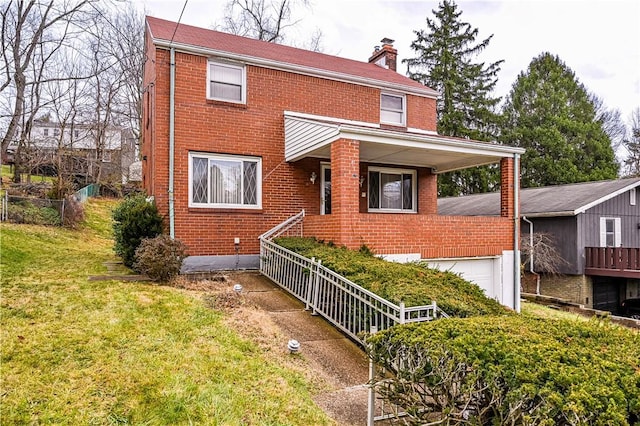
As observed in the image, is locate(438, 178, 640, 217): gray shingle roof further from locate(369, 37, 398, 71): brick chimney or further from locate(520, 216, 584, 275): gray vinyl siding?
locate(369, 37, 398, 71): brick chimney

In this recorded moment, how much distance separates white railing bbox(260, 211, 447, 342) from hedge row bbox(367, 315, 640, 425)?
140cm

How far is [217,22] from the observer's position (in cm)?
2925

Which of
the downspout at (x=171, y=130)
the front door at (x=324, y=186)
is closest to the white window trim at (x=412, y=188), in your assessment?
the front door at (x=324, y=186)

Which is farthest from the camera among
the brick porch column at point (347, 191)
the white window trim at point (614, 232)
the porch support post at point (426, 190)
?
the white window trim at point (614, 232)

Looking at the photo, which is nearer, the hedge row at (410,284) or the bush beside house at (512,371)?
the bush beside house at (512,371)

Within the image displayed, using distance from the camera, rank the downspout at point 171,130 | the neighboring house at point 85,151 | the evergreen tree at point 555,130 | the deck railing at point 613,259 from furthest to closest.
A: the evergreen tree at point 555,130 → the neighboring house at point 85,151 → the deck railing at point 613,259 → the downspout at point 171,130

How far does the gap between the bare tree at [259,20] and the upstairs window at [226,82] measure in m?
18.4

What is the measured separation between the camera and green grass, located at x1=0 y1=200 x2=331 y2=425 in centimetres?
392

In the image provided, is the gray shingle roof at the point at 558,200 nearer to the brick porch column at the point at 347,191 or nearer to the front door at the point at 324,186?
the front door at the point at 324,186

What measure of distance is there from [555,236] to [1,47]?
27.5 meters

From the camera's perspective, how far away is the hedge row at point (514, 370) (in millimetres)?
2549

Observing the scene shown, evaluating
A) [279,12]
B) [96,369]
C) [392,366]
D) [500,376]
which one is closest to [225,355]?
[96,369]

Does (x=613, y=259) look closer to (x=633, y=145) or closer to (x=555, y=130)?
(x=555, y=130)

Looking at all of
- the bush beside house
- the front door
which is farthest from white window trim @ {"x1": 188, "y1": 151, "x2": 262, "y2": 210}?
the bush beside house
